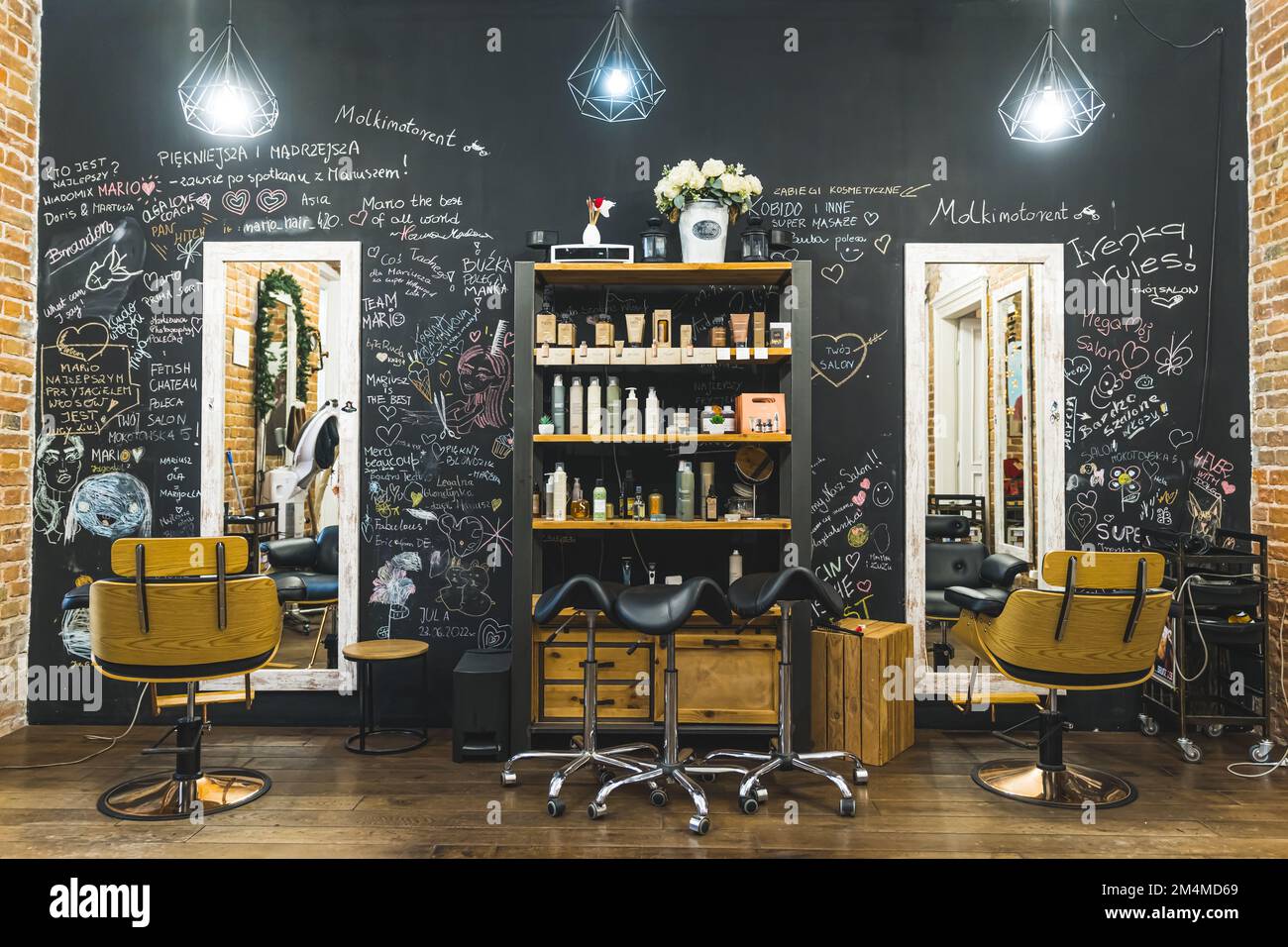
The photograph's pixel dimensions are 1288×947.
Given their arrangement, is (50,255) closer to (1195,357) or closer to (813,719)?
(813,719)

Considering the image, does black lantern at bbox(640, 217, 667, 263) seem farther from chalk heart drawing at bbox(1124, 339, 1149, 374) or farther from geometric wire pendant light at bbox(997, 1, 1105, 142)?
chalk heart drawing at bbox(1124, 339, 1149, 374)

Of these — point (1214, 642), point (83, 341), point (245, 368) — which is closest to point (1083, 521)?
point (1214, 642)

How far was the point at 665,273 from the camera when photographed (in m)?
4.09

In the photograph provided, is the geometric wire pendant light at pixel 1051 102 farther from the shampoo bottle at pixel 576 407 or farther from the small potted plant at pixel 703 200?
the shampoo bottle at pixel 576 407

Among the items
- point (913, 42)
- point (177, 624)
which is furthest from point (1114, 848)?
point (913, 42)

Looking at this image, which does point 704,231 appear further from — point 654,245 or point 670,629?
point 670,629

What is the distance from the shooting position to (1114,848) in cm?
298

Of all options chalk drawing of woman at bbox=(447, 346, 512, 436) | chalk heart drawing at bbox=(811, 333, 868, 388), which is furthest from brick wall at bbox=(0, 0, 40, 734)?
chalk heart drawing at bbox=(811, 333, 868, 388)

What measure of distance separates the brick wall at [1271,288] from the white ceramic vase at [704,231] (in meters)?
2.74

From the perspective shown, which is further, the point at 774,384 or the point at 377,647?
the point at 774,384

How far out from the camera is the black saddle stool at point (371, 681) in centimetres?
397

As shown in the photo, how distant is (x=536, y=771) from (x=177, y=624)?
158 centimetres

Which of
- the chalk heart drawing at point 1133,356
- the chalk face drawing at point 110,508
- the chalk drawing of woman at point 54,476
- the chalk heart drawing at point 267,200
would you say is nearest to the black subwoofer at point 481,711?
the chalk face drawing at point 110,508

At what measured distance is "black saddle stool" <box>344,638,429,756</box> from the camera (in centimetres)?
397
